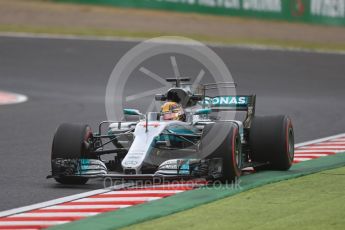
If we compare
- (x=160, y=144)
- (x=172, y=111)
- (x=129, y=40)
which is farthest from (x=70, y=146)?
(x=129, y=40)

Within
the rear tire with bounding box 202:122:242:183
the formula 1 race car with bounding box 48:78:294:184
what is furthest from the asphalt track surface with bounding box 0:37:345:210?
the rear tire with bounding box 202:122:242:183

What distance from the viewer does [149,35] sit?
3666 centimetres

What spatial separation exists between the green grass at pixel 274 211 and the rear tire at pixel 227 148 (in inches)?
17.0

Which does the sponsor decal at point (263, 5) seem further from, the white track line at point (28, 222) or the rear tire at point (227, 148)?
the white track line at point (28, 222)

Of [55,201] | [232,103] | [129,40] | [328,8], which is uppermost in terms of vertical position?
[328,8]

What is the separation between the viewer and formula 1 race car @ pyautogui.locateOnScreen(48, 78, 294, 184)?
1226 cm

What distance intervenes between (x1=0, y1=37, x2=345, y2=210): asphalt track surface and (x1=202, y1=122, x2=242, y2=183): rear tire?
5.42 feet

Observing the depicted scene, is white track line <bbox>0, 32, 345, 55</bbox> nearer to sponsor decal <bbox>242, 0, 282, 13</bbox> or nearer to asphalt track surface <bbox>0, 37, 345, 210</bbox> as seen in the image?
asphalt track surface <bbox>0, 37, 345, 210</bbox>

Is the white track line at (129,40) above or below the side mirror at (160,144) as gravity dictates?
above

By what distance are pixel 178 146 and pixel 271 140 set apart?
132 cm

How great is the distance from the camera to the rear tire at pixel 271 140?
44.4ft

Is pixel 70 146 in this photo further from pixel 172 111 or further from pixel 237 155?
pixel 237 155

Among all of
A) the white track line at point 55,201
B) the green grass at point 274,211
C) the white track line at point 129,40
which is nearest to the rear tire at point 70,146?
the white track line at point 55,201

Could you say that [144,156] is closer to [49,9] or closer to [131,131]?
[131,131]
